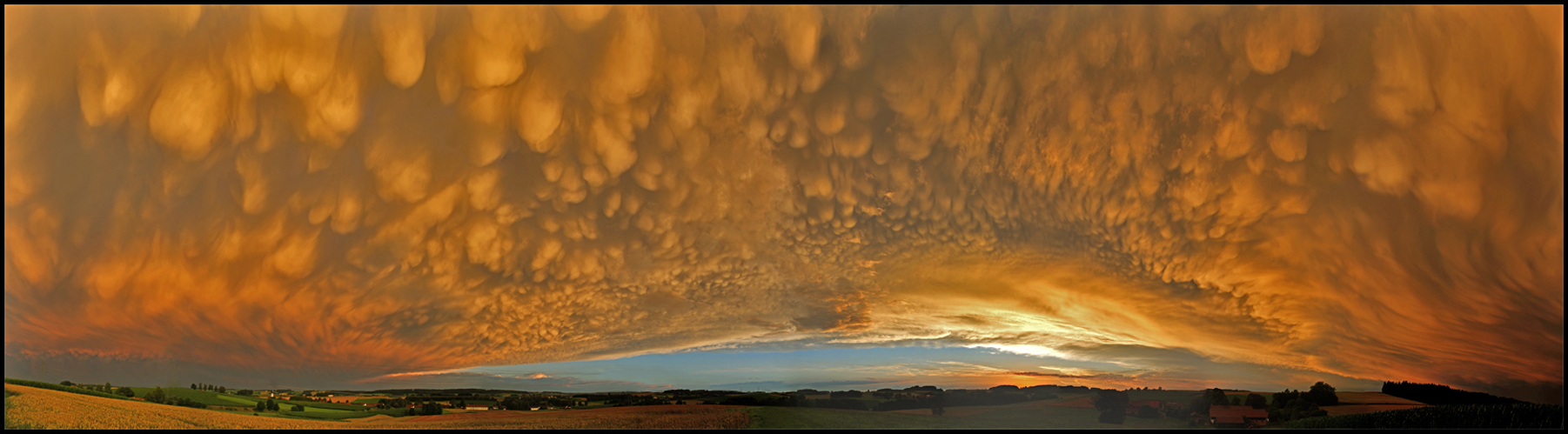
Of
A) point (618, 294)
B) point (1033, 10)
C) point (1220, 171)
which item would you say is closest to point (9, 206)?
point (618, 294)

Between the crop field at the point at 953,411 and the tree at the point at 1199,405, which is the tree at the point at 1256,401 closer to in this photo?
the tree at the point at 1199,405

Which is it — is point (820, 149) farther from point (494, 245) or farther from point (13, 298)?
point (13, 298)

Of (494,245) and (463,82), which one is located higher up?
(463,82)

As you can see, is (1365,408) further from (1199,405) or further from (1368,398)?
(1199,405)

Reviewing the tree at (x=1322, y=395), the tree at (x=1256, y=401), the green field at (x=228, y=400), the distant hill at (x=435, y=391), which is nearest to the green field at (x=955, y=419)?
the tree at (x=1256, y=401)

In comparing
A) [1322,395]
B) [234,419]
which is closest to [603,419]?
[234,419]

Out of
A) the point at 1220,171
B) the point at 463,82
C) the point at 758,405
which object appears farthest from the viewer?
the point at 758,405

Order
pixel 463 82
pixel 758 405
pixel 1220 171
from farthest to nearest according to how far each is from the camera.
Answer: pixel 758 405 → pixel 1220 171 → pixel 463 82
